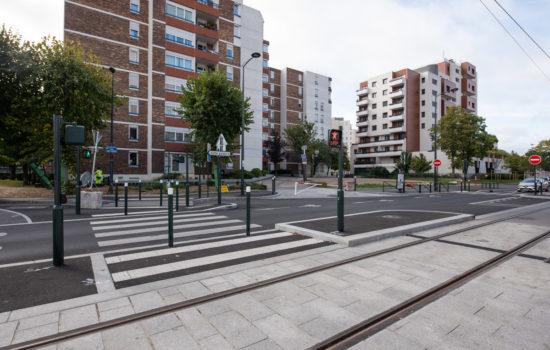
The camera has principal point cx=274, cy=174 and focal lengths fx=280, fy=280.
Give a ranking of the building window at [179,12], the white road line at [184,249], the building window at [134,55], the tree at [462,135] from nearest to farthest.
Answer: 1. the white road line at [184,249]
2. the building window at [134,55]
3. the building window at [179,12]
4. the tree at [462,135]

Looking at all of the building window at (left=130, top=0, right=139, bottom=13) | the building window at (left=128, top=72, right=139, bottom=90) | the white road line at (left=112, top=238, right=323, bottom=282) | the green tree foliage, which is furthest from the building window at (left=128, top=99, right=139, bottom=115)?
the white road line at (left=112, top=238, right=323, bottom=282)

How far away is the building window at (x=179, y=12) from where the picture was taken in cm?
3178

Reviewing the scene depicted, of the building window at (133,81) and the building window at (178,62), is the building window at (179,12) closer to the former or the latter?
the building window at (178,62)

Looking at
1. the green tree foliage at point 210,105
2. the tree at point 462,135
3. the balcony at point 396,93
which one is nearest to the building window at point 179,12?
the green tree foliage at point 210,105

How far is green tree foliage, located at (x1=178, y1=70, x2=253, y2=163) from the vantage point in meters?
21.3

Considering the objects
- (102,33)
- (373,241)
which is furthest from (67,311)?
(102,33)

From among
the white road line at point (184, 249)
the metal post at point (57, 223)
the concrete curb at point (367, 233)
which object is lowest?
the white road line at point (184, 249)

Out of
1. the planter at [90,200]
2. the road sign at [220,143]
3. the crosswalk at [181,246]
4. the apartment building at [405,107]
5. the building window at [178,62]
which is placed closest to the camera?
the crosswalk at [181,246]

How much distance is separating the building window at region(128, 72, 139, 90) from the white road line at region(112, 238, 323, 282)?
29.8 meters

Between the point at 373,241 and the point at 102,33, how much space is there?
3260 cm

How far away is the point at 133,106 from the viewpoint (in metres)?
29.6

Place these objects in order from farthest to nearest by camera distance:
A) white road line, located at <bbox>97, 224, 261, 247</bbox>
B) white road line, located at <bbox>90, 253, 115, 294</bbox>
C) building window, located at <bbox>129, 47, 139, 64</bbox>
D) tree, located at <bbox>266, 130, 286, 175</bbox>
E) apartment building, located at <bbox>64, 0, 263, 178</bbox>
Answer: tree, located at <bbox>266, 130, 286, 175</bbox> → building window, located at <bbox>129, 47, 139, 64</bbox> → apartment building, located at <bbox>64, 0, 263, 178</bbox> → white road line, located at <bbox>97, 224, 261, 247</bbox> → white road line, located at <bbox>90, 253, 115, 294</bbox>

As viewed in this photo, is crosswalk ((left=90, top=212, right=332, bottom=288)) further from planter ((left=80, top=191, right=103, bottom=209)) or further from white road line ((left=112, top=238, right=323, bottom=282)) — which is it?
planter ((left=80, top=191, right=103, bottom=209))

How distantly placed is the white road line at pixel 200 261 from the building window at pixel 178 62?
31.7 m
